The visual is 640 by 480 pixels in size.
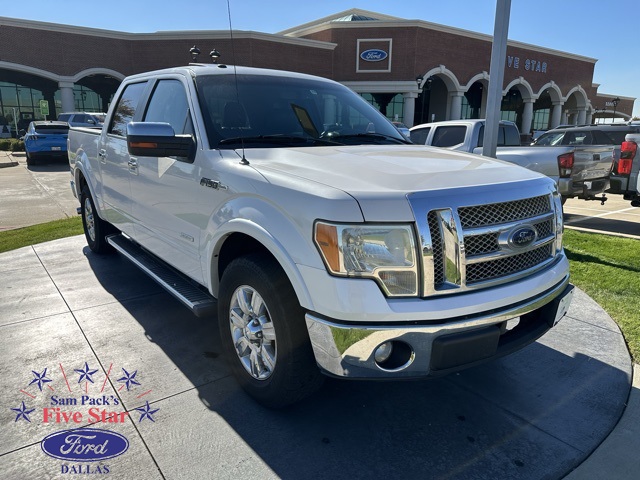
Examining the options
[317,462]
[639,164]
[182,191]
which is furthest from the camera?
[639,164]

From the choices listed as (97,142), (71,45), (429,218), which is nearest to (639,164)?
(429,218)

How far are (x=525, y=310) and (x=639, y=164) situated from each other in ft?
22.9

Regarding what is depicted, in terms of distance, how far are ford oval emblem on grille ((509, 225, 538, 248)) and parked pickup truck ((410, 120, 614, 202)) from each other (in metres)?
6.53

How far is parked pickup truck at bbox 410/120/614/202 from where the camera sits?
8.57m

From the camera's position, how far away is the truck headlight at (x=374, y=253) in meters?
2.20

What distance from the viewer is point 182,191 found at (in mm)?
3404

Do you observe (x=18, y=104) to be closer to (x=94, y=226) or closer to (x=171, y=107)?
(x=94, y=226)

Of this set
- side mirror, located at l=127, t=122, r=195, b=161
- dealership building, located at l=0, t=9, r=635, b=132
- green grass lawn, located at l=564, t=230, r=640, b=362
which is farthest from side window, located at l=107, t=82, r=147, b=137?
dealership building, located at l=0, t=9, r=635, b=132

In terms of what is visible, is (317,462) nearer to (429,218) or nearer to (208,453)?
(208,453)

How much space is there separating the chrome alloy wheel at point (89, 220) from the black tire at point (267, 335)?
366cm

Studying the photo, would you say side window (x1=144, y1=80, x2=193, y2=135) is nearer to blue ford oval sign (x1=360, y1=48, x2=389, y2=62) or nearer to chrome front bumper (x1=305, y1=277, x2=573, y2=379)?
chrome front bumper (x1=305, y1=277, x2=573, y2=379)

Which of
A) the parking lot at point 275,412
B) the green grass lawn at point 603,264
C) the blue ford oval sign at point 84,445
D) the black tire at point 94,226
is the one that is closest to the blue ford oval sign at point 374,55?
the green grass lawn at point 603,264

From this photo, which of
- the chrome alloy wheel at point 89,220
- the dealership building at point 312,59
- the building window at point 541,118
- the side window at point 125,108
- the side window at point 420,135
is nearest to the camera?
the side window at point 125,108

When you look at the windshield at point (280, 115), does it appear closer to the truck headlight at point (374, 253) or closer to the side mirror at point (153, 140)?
the side mirror at point (153, 140)
